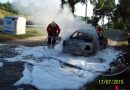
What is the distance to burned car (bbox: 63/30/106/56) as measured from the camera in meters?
19.8

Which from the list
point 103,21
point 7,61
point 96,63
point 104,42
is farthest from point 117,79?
point 103,21

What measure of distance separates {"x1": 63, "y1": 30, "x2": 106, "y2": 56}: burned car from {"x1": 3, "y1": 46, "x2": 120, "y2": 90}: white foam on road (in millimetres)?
381

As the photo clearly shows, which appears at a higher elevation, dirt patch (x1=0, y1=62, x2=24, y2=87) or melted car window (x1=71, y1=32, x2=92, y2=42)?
melted car window (x1=71, y1=32, x2=92, y2=42)

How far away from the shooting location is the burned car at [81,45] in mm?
19844

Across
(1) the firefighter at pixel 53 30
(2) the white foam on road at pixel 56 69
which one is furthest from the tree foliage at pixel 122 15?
(2) the white foam on road at pixel 56 69

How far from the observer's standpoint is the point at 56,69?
598 inches

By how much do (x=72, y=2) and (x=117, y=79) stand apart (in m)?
46.0

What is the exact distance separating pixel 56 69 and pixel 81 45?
501cm

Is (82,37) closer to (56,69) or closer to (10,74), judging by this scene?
(56,69)

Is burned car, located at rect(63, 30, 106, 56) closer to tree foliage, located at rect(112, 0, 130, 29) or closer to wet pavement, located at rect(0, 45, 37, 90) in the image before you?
wet pavement, located at rect(0, 45, 37, 90)

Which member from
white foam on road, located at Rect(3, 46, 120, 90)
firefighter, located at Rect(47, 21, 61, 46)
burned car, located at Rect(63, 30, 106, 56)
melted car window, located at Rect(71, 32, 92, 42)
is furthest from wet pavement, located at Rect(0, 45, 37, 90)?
firefighter, located at Rect(47, 21, 61, 46)

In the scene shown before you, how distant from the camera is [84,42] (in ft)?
66.6
